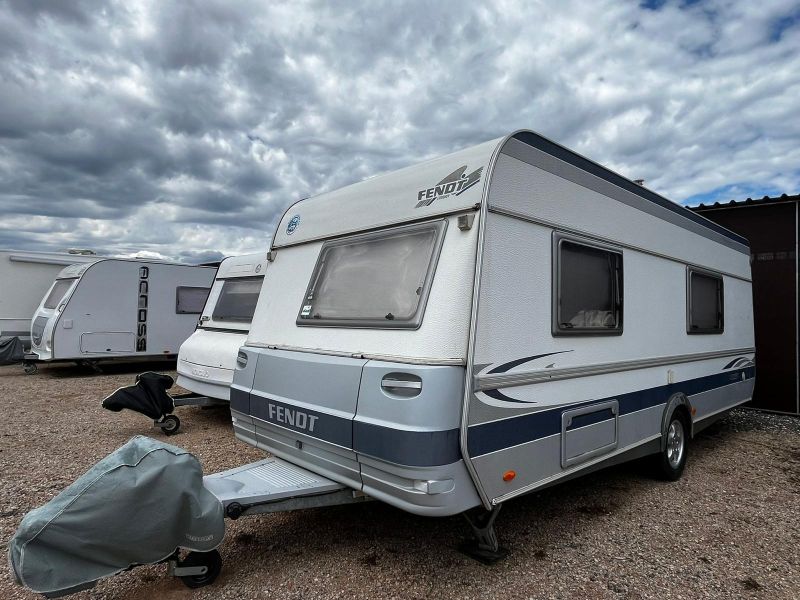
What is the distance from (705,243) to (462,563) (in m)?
4.38

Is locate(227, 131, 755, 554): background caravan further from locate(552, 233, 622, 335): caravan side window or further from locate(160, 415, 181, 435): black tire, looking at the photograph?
locate(160, 415, 181, 435): black tire

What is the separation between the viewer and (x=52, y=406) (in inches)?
333

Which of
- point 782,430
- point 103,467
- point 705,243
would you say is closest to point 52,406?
point 103,467

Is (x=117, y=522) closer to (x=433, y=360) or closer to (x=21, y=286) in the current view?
(x=433, y=360)

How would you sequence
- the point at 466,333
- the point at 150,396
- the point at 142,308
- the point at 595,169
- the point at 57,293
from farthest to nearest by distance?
the point at 57,293 < the point at 142,308 < the point at 150,396 < the point at 595,169 < the point at 466,333

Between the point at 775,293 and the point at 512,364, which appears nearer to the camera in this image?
Result: the point at 512,364

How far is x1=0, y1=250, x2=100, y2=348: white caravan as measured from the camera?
1263 cm

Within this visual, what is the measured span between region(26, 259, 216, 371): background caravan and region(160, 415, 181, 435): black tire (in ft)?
17.7

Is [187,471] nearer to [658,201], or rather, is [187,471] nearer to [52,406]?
[658,201]

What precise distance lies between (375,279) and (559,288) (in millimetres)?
1194

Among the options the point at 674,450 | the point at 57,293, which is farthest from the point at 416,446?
the point at 57,293

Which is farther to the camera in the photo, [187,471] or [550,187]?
[550,187]

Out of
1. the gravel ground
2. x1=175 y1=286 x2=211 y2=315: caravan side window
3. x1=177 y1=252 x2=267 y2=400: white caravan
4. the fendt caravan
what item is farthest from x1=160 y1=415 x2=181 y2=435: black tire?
x1=175 y1=286 x2=211 y2=315: caravan side window

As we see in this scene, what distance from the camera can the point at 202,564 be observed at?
3090 mm
